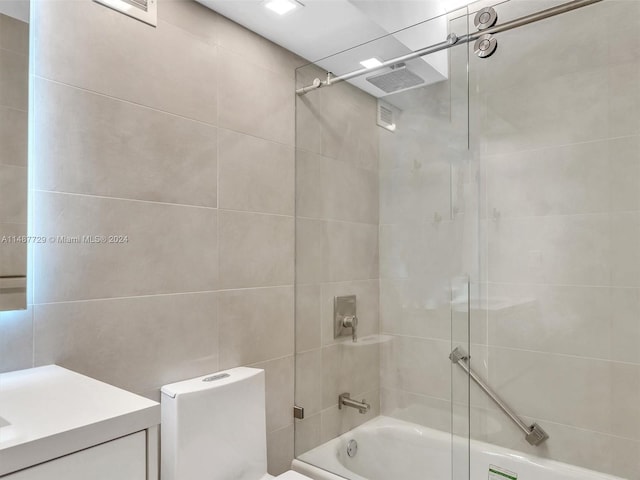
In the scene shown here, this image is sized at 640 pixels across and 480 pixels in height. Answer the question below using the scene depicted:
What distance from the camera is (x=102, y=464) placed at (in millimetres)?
818

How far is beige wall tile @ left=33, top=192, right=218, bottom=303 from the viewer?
4.02ft

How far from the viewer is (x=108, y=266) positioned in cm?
135

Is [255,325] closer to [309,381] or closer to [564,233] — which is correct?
[309,381]

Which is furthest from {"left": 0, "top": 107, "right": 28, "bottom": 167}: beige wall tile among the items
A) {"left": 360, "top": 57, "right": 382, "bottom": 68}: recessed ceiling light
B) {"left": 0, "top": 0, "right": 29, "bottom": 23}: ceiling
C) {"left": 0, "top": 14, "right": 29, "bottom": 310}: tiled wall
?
{"left": 360, "top": 57, "right": 382, "bottom": 68}: recessed ceiling light

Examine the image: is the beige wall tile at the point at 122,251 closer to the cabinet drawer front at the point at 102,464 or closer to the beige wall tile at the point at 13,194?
the beige wall tile at the point at 13,194

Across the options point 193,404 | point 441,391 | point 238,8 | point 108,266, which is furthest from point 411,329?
point 238,8

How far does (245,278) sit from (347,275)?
1.56 ft

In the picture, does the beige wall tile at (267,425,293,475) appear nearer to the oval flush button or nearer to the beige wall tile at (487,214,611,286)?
the oval flush button

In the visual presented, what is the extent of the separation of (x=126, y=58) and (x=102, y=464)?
1.20m

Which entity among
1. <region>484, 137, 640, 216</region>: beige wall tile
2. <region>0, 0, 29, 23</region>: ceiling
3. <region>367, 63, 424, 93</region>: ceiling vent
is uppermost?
<region>367, 63, 424, 93</region>: ceiling vent

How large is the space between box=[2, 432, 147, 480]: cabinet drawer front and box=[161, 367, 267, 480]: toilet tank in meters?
A: 0.56

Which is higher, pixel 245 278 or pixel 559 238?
pixel 559 238

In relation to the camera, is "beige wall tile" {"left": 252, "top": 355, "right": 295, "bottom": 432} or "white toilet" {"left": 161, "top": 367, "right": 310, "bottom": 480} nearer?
"white toilet" {"left": 161, "top": 367, "right": 310, "bottom": 480}

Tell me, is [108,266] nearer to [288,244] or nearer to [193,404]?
[193,404]
